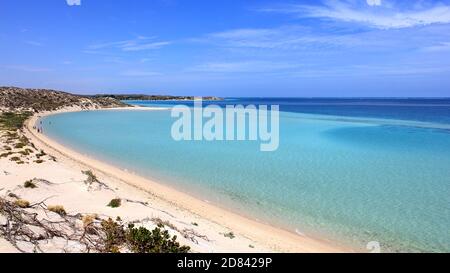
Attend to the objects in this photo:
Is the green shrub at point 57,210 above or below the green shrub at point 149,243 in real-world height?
above

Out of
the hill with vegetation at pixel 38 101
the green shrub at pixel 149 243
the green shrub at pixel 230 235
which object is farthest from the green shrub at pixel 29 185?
the hill with vegetation at pixel 38 101

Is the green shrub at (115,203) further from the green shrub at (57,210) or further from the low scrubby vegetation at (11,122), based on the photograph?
the low scrubby vegetation at (11,122)

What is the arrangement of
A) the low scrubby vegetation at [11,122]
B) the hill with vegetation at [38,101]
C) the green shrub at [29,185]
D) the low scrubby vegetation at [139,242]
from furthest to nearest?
the hill with vegetation at [38,101]
the low scrubby vegetation at [11,122]
the green shrub at [29,185]
the low scrubby vegetation at [139,242]

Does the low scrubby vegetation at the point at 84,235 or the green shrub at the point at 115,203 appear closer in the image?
the low scrubby vegetation at the point at 84,235

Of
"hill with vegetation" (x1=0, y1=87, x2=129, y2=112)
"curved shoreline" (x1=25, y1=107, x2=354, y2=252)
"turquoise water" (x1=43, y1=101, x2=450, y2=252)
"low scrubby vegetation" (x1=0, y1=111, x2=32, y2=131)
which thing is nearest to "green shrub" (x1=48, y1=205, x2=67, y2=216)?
"curved shoreline" (x1=25, y1=107, x2=354, y2=252)

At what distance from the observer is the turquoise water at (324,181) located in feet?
41.9

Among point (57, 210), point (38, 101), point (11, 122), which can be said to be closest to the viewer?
point (57, 210)

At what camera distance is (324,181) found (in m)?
19.0

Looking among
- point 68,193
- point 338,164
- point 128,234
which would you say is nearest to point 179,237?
point 128,234

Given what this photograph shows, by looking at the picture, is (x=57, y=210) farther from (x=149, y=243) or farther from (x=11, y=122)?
(x=11, y=122)

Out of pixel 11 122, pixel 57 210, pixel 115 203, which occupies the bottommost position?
pixel 115 203

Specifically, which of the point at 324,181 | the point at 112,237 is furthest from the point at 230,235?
the point at 324,181
